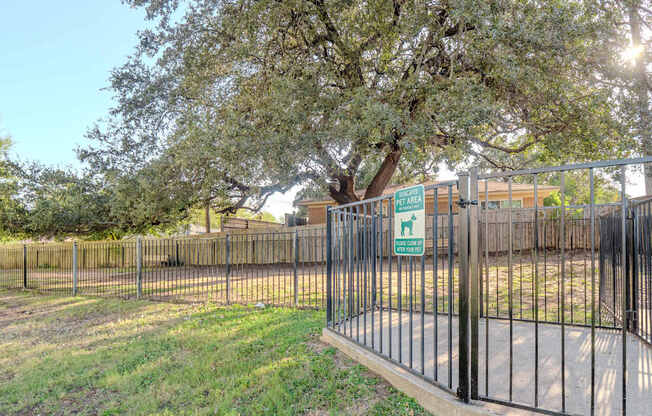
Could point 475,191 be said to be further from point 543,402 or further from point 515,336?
point 515,336

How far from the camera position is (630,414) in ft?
9.24

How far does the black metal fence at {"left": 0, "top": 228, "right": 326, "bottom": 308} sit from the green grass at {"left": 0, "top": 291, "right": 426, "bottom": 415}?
179 centimetres

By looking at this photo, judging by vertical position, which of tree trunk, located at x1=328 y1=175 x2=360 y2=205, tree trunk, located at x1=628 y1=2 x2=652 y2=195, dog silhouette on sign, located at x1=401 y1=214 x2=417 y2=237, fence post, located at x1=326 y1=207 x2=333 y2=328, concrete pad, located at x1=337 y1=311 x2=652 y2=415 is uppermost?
tree trunk, located at x1=628 y1=2 x2=652 y2=195

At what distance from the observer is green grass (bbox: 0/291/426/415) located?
404cm

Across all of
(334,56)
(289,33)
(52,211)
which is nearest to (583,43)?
(334,56)

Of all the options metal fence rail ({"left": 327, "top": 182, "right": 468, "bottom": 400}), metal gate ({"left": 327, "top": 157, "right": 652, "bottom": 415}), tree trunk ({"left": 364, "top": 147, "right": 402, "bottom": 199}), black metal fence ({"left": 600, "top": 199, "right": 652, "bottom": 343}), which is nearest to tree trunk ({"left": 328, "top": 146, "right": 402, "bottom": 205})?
tree trunk ({"left": 364, "top": 147, "right": 402, "bottom": 199})

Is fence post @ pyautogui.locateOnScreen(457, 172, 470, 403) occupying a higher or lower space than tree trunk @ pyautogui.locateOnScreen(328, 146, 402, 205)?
lower

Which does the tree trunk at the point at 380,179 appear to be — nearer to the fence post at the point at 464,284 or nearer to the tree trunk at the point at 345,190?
the tree trunk at the point at 345,190

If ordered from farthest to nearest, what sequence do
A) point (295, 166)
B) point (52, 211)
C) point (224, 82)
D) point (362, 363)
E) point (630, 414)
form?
point (52, 211) → point (224, 82) → point (295, 166) → point (362, 363) → point (630, 414)

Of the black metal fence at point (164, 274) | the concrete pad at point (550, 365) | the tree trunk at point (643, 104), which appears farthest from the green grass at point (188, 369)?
the tree trunk at point (643, 104)

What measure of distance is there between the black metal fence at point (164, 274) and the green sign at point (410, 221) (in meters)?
4.79

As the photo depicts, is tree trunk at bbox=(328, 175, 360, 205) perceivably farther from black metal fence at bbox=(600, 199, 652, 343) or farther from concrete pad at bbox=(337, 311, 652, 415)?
black metal fence at bbox=(600, 199, 652, 343)

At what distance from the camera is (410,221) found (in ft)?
12.7

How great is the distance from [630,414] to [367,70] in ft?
31.8
